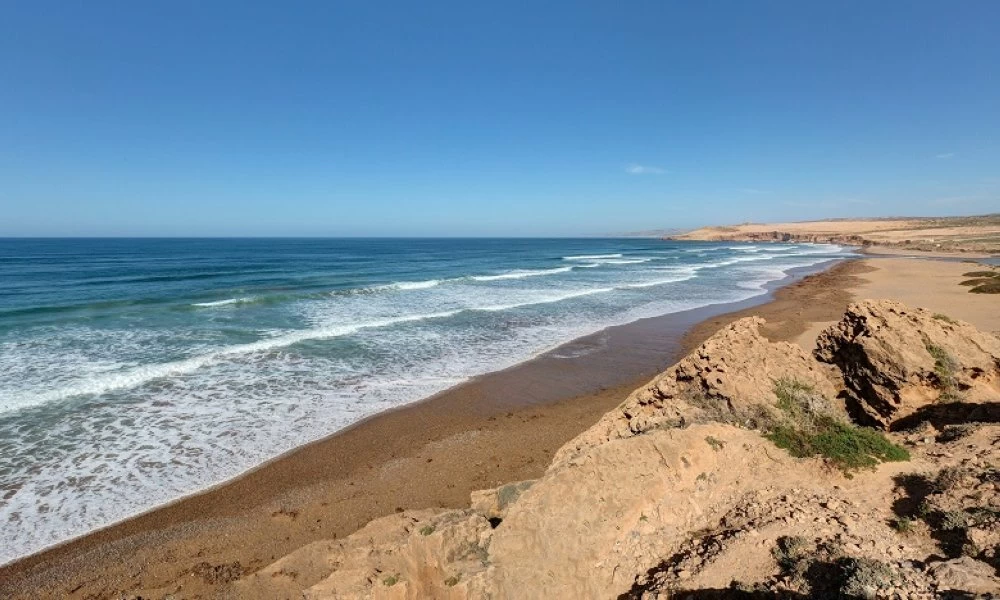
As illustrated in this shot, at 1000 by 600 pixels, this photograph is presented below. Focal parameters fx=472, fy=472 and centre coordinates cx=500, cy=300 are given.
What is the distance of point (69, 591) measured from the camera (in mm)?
5930

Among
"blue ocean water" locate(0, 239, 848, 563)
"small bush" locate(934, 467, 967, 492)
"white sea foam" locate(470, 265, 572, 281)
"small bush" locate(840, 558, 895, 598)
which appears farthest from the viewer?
"white sea foam" locate(470, 265, 572, 281)

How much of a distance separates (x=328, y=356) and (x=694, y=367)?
42.8 feet

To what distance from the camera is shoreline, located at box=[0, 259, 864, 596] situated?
255 inches

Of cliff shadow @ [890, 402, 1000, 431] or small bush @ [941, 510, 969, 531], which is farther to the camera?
cliff shadow @ [890, 402, 1000, 431]

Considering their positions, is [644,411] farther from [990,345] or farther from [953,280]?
[953,280]

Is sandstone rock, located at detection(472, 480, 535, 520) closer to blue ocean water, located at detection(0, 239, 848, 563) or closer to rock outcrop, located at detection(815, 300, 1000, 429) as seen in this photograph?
rock outcrop, located at detection(815, 300, 1000, 429)

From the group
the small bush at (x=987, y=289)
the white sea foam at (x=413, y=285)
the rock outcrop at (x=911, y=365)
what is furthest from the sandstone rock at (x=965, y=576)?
the white sea foam at (x=413, y=285)

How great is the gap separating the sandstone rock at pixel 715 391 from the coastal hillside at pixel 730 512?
25 millimetres

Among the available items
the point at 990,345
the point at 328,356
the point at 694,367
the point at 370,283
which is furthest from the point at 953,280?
the point at 370,283

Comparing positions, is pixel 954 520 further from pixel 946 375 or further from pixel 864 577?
pixel 946 375

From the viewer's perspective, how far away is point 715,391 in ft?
20.4

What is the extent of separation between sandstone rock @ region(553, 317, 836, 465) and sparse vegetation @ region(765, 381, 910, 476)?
0.69ft

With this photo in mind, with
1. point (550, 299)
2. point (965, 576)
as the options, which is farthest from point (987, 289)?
point (965, 576)

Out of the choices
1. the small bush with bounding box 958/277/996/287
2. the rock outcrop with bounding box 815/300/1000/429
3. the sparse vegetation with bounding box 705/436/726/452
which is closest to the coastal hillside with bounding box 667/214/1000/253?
the small bush with bounding box 958/277/996/287
